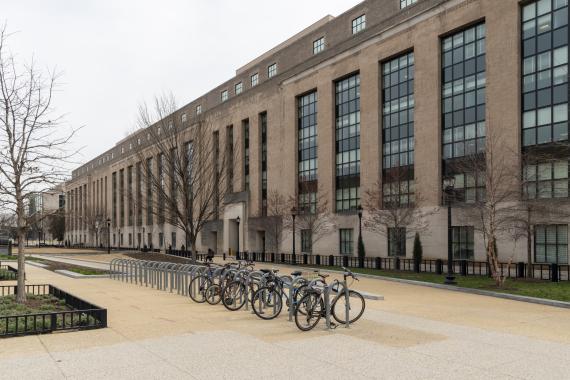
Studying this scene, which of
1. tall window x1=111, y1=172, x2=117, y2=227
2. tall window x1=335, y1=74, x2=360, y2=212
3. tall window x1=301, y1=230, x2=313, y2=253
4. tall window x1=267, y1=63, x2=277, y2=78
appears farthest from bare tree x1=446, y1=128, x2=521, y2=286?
tall window x1=111, y1=172, x2=117, y2=227

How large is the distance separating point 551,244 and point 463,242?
557 cm

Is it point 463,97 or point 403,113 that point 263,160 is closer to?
point 403,113

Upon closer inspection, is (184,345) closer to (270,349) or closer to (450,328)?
(270,349)

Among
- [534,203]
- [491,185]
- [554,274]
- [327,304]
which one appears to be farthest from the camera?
[534,203]

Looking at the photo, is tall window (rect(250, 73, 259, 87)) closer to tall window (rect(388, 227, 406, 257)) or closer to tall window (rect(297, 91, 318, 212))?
tall window (rect(297, 91, 318, 212))

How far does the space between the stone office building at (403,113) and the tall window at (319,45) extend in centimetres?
13

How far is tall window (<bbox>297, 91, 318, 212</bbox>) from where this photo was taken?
1718 inches

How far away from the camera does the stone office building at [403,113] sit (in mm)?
26969

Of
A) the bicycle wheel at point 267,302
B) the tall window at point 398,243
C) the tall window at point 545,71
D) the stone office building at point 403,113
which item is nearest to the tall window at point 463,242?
the stone office building at point 403,113

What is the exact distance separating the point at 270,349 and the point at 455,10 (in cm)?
2932

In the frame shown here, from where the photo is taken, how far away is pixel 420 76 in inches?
1320

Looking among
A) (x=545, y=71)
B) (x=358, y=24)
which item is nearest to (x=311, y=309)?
(x=545, y=71)

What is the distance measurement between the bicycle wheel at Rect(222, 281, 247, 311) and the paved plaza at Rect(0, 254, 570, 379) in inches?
11.3

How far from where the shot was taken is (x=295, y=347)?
26.9 ft
